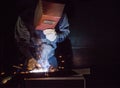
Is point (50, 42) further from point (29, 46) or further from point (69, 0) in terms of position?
point (69, 0)

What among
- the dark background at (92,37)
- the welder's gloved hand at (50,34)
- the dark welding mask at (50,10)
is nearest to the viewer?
the dark welding mask at (50,10)

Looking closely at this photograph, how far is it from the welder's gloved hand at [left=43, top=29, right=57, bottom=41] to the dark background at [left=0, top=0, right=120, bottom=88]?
1.28 ft

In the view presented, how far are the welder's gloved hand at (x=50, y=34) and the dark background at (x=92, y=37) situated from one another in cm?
39

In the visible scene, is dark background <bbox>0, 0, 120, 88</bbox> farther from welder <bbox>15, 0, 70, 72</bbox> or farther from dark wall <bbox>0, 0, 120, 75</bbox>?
welder <bbox>15, 0, 70, 72</bbox>

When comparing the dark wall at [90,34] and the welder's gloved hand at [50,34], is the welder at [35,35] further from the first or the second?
the dark wall at [90,34]

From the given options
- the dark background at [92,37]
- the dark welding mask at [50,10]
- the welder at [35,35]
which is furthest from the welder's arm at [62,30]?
the dark welding mask at [50,10]

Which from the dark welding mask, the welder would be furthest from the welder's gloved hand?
the dark welding mask

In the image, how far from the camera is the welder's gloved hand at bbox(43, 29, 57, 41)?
301 cm

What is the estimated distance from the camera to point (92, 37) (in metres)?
3.47

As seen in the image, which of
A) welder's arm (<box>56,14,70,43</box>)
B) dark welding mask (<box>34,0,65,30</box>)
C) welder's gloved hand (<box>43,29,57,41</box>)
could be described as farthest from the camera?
welder's arm (<box>56,14,70,43</box>)

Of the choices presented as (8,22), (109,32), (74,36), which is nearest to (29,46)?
(8,22)

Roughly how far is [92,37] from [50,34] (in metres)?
0.74

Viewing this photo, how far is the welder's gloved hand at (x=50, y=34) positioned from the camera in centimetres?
301

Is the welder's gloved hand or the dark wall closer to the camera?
the welder's gloved hand
